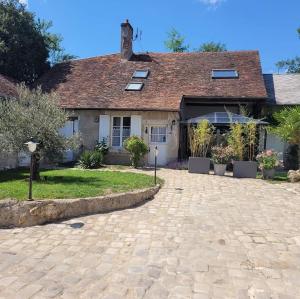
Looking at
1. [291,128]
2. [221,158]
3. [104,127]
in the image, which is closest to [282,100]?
[291,128]

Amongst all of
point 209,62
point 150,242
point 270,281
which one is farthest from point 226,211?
point 209,62

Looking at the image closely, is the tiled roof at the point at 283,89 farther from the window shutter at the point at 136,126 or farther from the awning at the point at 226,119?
the window shutter at the point at 136,126

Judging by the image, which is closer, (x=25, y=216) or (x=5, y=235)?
(x=5, y=235)

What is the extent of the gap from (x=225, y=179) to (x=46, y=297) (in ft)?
30.7

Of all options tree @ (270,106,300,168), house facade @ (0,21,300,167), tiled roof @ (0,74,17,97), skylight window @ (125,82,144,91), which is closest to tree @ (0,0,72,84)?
Result: house facade @ (0,21,300,167)

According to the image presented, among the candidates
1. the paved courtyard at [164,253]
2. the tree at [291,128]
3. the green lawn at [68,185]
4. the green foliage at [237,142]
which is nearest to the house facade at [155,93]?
the green foliage at [237,142]

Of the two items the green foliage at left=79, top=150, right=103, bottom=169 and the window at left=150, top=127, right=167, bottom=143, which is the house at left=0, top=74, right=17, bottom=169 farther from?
the window at left=150, top=127, right=167, bottom=143

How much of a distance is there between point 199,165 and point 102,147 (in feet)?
15.8

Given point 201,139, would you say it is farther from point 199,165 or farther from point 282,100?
point 282,100

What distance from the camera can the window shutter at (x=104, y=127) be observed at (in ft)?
55.9

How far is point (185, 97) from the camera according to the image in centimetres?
1781

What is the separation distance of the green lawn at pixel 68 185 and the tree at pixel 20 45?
11.5 meters

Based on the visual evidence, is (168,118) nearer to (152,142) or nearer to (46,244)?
(152,142)

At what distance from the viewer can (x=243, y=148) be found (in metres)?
14.2
